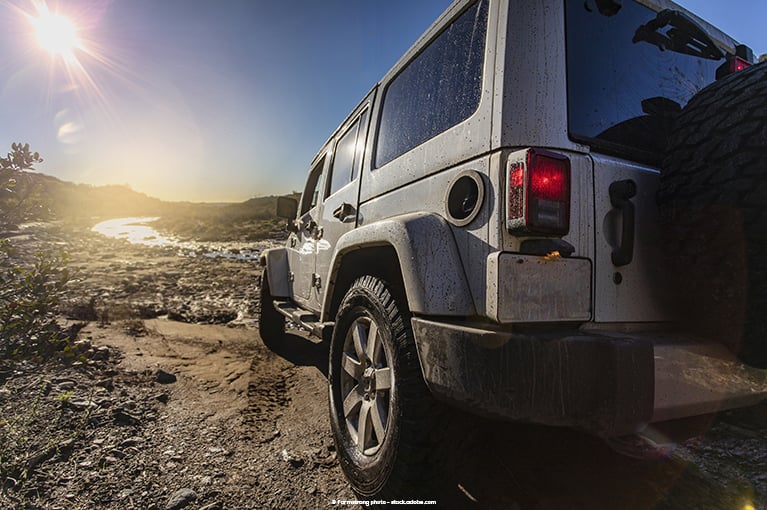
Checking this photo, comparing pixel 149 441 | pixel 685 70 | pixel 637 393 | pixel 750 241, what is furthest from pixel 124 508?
pixel 685 70

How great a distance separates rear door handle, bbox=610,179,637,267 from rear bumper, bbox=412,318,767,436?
0.29m

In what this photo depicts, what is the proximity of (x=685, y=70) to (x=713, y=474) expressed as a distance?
6.05 ft

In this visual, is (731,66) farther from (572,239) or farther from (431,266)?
(431,266)

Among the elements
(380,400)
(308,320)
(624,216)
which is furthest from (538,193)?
(308,320)

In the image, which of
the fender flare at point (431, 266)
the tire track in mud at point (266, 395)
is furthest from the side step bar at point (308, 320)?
the fender flare at point (431, 266)

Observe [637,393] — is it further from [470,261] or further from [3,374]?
[3,374]

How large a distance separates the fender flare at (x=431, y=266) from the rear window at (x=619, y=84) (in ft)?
1.89

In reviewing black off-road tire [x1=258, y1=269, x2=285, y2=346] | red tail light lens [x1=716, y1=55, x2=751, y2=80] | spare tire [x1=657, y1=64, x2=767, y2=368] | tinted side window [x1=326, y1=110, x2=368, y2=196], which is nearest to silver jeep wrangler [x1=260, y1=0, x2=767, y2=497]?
spare tire [x1=657, y1=64, x2=767, y2=368]

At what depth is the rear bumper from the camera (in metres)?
1.04

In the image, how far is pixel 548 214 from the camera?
1144 mm

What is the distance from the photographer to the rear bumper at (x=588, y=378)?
1035 millimetres

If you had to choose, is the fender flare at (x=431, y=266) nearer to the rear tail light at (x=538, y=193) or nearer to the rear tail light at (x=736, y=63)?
the rear tail light at (x=538, y=193)

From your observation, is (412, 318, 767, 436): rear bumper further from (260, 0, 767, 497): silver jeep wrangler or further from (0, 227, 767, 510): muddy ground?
(0, 227, 767, 510): muddy ground

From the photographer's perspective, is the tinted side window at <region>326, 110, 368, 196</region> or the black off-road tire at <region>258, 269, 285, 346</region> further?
the black off-road tire at <region>258, 269, 285, 346</region>
